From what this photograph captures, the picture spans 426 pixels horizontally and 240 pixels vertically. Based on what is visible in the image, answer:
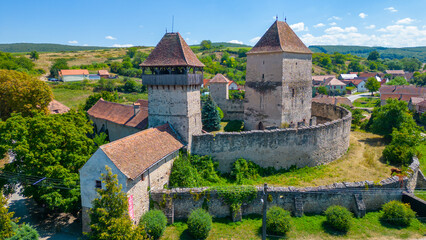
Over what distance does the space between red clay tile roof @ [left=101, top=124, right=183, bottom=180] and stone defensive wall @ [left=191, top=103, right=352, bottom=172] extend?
2794mm

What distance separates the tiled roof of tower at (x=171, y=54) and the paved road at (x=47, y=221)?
1189 cm

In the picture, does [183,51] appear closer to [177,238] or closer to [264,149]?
[264,149]

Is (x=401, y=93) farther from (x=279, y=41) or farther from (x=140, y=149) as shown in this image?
(x=140, y=149)

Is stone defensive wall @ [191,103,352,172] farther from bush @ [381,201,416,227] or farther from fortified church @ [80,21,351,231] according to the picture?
bush @ [381,201,416,227]

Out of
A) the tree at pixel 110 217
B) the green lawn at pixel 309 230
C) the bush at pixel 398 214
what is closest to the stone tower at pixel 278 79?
the bush at pixel 398 214

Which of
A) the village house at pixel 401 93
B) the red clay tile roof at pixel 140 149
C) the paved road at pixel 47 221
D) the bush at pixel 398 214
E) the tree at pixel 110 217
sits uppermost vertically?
the village house at pixel 401 93

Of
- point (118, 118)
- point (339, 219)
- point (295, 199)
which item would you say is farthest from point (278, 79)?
point (118, 118)

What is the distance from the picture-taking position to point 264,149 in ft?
71.0

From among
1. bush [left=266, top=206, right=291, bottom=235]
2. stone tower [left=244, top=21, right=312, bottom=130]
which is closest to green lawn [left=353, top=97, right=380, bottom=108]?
stone tower [left=244, top=21, right=312, bottom=130]

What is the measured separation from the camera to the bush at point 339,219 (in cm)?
1498

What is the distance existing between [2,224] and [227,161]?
1420cm

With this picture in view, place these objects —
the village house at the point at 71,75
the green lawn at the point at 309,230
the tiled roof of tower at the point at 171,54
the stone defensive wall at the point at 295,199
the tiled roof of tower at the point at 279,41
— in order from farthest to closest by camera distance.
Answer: the village house at the point at 71,75
the tiled roof of tower at the point at 279,41
the tiled roof of tower at the point at 171,54
the stone defensive wall at the point at 295,199
the green lawn at the point at 309,230

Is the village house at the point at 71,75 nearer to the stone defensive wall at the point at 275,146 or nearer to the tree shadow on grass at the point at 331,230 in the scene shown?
the stone defensive wall at the point at 275,146

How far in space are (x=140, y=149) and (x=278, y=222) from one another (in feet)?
29.6
